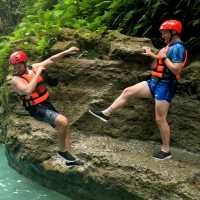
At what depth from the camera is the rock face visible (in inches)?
306

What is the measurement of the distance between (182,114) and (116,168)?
1583 mm

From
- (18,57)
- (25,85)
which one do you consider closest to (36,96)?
(25,85)

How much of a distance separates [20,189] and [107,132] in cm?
204

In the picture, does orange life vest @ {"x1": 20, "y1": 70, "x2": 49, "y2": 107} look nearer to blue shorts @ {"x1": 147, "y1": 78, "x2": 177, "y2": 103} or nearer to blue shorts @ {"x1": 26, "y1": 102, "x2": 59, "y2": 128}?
blue shorts @ {"x1": 26, "y1": 102, "x2": 59, "y2": 128}

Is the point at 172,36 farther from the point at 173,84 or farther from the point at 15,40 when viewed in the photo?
the point at 15,40

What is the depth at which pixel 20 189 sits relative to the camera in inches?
371

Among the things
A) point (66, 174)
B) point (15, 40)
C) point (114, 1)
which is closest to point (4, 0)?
point (15, 40)

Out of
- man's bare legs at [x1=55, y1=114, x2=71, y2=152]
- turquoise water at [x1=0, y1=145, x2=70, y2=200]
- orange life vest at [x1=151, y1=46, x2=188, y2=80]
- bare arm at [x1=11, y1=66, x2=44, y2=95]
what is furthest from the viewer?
turquoise water at [x1=0, y1=145, x2=70, y2=200]

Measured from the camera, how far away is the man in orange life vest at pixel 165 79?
7652 mm

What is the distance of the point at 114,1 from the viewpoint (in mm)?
10648

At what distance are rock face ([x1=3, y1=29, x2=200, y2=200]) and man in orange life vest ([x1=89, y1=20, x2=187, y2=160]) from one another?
0.63 meters

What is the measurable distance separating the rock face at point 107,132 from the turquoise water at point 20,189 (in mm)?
143

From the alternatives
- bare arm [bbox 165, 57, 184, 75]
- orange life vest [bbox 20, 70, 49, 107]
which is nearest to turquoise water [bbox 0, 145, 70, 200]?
orange life vest [bbox 20, 70, 49, 107]

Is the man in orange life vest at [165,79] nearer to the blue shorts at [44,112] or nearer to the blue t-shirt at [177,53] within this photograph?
the blue t-shirt at [177,53]
